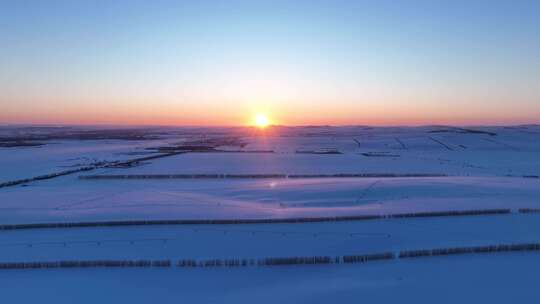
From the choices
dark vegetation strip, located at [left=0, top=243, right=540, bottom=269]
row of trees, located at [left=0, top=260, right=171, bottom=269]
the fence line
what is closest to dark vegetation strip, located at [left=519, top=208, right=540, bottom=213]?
dark vegetation strip, located at [left=0, top=243, right=540, bottom=269]

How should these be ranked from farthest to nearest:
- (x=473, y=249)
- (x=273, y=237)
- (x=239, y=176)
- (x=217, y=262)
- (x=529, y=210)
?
(x=239, y=176) < (x=529, y=210) < (x=273, y=237) < (x=473, y=249) < (x=217, y=262)

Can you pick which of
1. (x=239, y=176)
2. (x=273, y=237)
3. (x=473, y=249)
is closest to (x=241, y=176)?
(x=239, y=176)

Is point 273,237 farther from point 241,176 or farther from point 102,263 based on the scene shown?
point 241,176

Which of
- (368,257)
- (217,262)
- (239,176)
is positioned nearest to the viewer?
(217,262)

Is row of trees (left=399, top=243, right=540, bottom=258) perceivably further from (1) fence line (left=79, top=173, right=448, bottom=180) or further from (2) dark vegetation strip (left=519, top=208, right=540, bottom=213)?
(1) fence line (left=79, top=173, right=448, bottom=180)

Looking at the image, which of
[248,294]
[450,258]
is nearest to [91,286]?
[248,294]

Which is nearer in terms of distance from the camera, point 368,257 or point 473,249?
point 368,257

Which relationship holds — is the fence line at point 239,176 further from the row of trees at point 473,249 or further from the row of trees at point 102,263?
the row of trees at point 102,263

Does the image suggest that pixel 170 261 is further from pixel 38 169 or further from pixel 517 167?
pixel 517 167

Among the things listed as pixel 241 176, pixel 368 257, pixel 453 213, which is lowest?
pixel 368 257

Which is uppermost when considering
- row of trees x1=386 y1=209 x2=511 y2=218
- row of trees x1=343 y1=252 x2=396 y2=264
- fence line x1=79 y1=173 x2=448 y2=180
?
fence line x1=79 y1=173 x2=448 y2=180

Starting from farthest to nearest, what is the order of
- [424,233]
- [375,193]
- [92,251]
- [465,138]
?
[465,138], [375,193], [424,233], [92,251]
